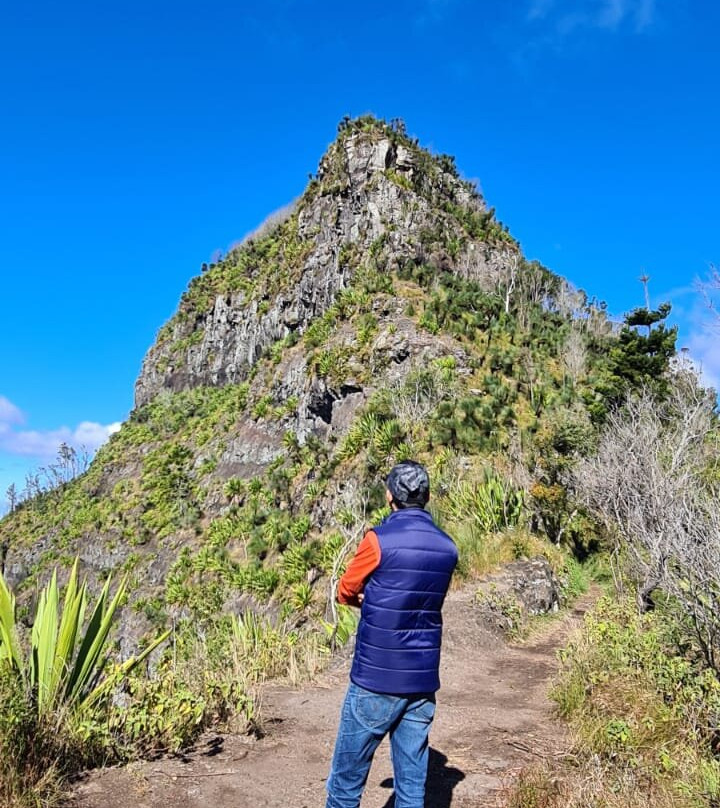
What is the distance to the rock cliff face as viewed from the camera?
3231 cm

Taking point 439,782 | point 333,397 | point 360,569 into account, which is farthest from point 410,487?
point 333,397

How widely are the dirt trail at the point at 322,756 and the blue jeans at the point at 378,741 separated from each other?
1050mm

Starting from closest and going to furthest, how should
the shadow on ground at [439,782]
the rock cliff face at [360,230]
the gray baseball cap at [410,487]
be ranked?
the gray baseball cap at [410,487]
the shadow on ground at [439,782]
the rock cliff face at [360,230]

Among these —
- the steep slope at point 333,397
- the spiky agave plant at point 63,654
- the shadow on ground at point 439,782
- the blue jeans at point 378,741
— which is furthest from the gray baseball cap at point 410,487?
the steep slope at point 333,397

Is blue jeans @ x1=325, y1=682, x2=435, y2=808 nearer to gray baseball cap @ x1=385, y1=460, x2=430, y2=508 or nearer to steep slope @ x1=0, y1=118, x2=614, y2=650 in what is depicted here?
gray baseball cap @ x1=385, y1=460, x2=430, y2=508

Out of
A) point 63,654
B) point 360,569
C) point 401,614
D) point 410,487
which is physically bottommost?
point 63,654

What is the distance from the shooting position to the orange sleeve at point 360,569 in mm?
2512

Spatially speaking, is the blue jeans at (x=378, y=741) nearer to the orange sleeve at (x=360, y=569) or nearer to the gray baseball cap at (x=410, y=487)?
the orange sleeve at (x=360, y=569)

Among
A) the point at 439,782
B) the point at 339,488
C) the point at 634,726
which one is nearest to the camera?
the point at 439,782

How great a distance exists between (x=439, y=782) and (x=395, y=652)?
75.3 inches

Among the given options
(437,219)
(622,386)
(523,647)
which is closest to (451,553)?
(523,647)

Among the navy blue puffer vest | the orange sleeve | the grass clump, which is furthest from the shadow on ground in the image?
the orange sleeve

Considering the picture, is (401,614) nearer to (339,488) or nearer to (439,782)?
(439,782)

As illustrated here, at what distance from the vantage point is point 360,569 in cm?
254
